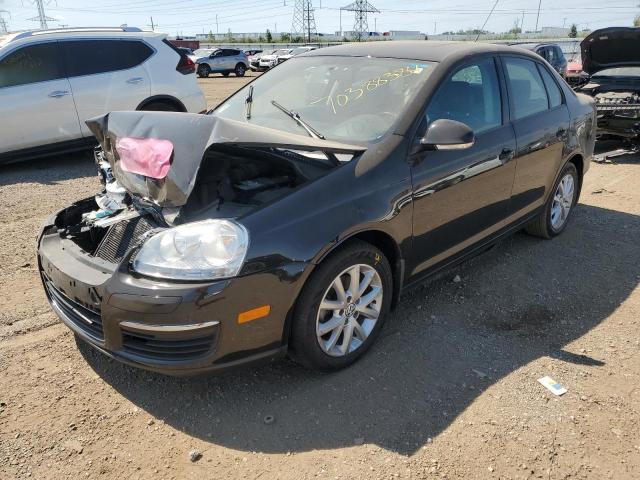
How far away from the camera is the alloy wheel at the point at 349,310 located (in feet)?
9.04

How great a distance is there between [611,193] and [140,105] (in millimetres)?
6381

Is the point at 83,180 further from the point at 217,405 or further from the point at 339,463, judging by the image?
the point at 339,463

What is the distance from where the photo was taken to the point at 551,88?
179 inches

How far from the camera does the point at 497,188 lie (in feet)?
12.3

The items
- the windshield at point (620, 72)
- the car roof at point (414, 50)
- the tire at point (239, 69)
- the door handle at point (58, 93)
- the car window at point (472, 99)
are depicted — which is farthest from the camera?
the tire at point (239, 69)

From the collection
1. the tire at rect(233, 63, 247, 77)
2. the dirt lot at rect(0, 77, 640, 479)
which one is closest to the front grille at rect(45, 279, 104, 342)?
the dirt lot at rect(0, 77, 640, 479)

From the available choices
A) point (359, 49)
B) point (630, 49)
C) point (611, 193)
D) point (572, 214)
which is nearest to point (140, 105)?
point (359, 49)

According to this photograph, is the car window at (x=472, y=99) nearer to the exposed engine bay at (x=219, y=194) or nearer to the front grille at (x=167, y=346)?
the exposed engine bay at (x=219, y=194)

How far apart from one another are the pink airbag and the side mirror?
1.42 m

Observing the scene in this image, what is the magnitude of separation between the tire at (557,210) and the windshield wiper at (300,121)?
2.34 meters

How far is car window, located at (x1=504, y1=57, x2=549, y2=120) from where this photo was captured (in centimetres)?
398

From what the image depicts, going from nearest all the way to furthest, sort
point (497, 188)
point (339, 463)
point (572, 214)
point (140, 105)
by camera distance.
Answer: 1. point (339, 463)
2. point (497, 188)
3. point (572, 214)
4. point (140, 105)

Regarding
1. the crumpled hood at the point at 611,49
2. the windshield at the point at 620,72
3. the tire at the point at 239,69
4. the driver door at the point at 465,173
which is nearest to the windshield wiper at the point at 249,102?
the driver door at the point at 465,173

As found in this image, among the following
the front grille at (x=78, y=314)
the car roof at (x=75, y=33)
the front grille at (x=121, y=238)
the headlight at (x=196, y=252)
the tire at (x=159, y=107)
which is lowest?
the front grille at (x=78, y=314)
